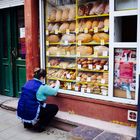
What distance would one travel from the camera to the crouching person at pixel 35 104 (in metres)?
5.12

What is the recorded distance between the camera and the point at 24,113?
5.19 metres

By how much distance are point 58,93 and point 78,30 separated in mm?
1403

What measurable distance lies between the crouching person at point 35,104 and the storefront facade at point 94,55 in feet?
1.99

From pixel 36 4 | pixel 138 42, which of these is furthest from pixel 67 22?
pixel 138 42

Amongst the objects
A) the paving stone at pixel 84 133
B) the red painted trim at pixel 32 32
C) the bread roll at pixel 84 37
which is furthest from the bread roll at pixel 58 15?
the paving stone at pixel 84 133

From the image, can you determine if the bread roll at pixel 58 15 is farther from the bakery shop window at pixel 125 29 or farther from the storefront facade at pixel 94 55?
the bakery shop window at pixel 125 29

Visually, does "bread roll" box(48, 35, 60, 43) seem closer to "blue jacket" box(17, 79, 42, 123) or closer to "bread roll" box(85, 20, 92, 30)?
"bread roll" box(85, 20, 92, 30)

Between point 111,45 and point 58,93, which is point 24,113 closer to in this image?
point 58,93

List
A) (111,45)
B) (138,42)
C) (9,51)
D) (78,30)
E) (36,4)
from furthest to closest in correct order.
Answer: (9,51) → (36,4) → (78,30) → (111,45) → (138,42)

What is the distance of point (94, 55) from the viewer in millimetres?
5422

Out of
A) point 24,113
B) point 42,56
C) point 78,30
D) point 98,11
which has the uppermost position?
point 98,11

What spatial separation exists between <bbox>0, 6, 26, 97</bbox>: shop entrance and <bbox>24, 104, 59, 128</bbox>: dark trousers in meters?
2.09

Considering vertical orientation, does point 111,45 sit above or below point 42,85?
above

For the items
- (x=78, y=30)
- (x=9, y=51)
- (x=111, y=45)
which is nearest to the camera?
(x=111, y=45)
